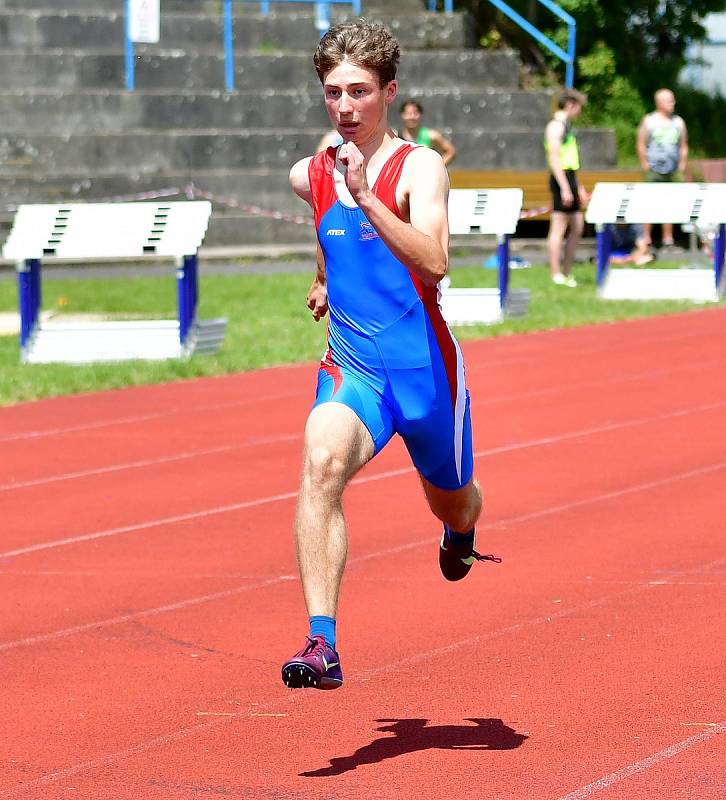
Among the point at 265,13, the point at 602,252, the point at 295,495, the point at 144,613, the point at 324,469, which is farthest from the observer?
the point at 265,13

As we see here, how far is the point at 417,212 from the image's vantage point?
493 cm

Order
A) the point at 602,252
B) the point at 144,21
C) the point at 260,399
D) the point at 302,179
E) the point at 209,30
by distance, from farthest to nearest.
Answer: the point at 209,30
the point at 144,21
the point at 602,252
the point at 260,399
the point at 302,179

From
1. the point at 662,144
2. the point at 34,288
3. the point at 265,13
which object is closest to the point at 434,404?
the point at 34,288

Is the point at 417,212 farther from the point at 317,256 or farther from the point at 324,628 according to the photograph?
the point at 324,628

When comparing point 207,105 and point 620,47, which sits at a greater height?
point 620,47

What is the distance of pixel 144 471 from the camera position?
976 cm

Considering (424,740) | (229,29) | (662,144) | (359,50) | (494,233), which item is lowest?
(494,233)

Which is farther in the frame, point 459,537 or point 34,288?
point 34,288

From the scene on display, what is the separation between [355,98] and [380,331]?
0.66 meters

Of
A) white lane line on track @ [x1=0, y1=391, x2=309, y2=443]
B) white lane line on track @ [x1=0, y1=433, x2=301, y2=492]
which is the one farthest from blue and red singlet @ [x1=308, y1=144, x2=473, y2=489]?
white lane line on track @ [x1=0, y1=391, x2=309, y2=443]

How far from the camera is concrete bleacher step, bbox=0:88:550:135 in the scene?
26094 mm

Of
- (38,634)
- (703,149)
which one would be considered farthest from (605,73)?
(38,634)

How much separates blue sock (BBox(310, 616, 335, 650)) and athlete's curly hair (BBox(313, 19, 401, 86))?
148cm

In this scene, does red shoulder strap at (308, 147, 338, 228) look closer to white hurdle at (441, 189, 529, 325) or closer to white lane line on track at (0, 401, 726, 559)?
white lane line on track at (0, 401, 726, 559)
